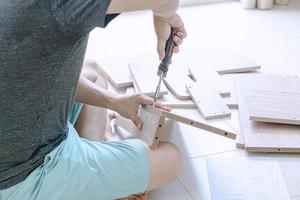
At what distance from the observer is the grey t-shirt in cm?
94

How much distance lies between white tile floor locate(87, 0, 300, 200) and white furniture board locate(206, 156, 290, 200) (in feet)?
0.08

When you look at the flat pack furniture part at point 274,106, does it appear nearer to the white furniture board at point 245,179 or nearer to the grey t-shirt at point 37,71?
the white furniture board at point 245,179

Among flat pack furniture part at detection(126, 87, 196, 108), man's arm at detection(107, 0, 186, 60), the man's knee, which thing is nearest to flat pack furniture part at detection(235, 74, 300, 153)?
flat pack furniture part at detection(126, 87, 196, 108)

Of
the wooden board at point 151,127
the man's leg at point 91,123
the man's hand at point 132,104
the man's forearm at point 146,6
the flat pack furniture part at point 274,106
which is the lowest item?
the flat pack furniture part at point 274,106

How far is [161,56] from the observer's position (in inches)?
56.1

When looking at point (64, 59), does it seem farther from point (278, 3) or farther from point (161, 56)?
point (278, 3)

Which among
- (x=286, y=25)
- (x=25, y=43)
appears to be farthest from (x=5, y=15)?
(x=286, y=25)

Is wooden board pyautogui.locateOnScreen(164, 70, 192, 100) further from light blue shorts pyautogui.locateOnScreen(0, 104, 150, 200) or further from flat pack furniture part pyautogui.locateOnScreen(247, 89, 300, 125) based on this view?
light blue shorts pyautogui.locateOnScreen(0, 104, 150, 200)

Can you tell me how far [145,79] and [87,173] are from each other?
90cm

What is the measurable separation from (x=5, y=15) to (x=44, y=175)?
425mm

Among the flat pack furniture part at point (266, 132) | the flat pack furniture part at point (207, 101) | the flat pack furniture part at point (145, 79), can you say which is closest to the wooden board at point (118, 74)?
the flat pack furniture part at point (145, 79)

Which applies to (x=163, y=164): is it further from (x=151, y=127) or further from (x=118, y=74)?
(x=118, y=74)

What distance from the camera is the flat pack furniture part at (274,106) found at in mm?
1670

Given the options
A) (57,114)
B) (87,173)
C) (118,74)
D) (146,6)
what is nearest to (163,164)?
(87,173)
